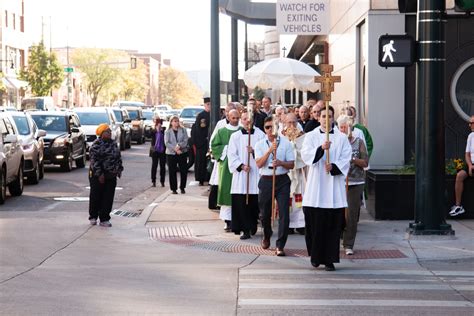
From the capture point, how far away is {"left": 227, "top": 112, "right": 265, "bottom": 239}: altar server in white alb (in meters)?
13.5

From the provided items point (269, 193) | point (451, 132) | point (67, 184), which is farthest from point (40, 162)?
point (269, 193)

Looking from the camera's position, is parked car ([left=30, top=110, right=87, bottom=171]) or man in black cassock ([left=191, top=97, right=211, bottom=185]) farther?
parked car ([left=30, top=110, right=87, bottom=171])

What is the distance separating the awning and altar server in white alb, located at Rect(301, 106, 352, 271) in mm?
67233

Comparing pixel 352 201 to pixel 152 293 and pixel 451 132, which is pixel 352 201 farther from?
pixel 451 132

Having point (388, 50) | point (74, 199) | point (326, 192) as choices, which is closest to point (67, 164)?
point (74, 199)

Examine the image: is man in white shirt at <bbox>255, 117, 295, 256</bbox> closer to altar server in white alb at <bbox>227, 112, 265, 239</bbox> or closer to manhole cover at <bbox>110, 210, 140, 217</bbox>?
altar server in white alb at <bbox>227, 112, 265, 239</bbox>

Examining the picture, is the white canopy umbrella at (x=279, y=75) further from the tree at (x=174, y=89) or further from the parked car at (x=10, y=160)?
the tree at (x=174, y=89)

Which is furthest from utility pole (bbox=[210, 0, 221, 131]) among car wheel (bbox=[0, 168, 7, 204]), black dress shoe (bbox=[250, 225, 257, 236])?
black dress shoe (bbox=[250, 225, 257, 236])

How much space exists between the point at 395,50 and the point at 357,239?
104 inches

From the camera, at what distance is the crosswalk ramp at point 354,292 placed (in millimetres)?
8625

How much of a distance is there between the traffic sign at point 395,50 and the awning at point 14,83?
Answer: 6541 cm

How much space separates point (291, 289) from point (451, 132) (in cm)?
851

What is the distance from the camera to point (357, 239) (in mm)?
13641

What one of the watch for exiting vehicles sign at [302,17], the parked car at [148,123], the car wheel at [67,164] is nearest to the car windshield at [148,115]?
the parked car at [148,123]
